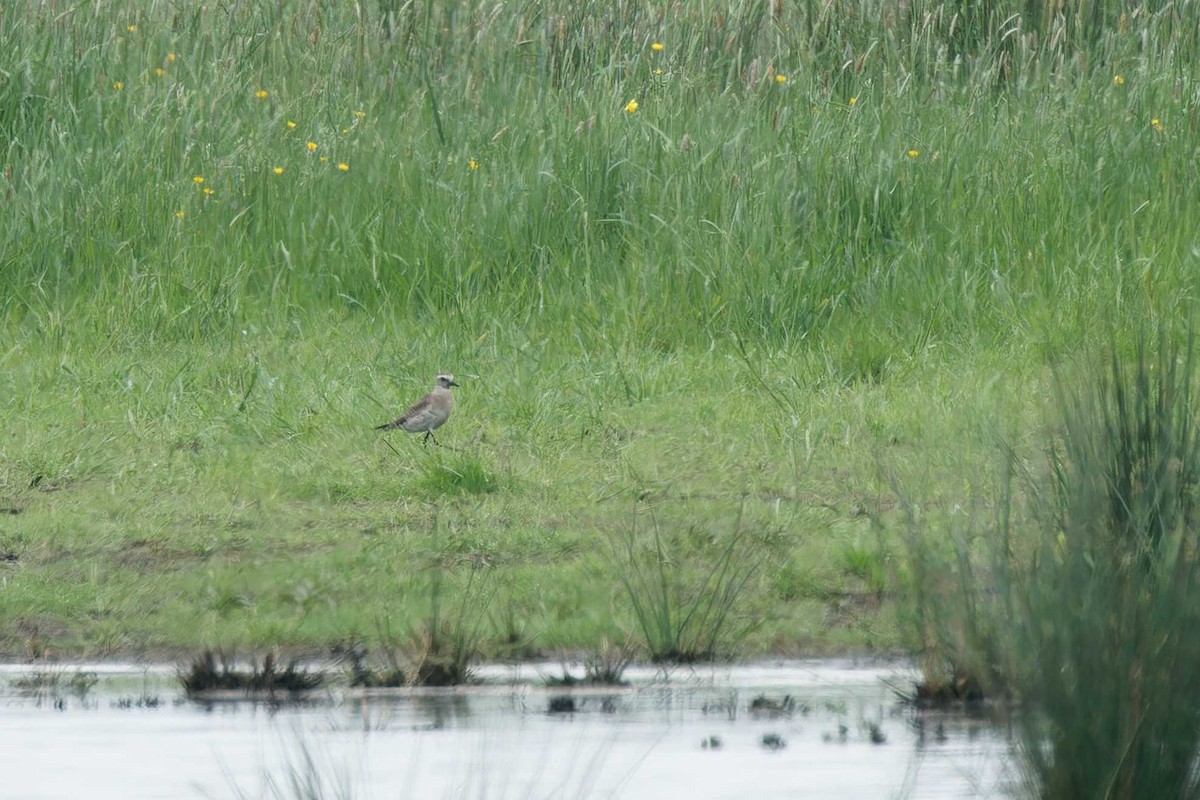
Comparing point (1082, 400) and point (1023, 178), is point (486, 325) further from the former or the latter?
point (1082, 400)

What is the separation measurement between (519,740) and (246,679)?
985mm

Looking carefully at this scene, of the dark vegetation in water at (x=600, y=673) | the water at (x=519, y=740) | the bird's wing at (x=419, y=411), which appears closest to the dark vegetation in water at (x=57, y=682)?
the water at (x=519, y=740)

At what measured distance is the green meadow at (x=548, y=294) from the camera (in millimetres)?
6168

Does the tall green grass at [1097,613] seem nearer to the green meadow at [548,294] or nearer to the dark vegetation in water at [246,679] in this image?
the green meadow at [548,294]

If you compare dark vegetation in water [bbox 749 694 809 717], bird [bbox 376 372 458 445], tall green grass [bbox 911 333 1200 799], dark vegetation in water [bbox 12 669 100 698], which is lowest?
dark vegetation in water [bbox 12 669 100 698]

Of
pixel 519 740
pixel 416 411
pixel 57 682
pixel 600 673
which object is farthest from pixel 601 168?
pixel 519 740

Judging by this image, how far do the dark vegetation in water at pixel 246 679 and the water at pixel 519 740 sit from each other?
9 cm

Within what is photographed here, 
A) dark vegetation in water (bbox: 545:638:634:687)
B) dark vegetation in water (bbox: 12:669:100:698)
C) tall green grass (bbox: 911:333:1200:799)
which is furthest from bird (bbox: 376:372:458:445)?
tall green grass (bbox: 911:333:1200:799)

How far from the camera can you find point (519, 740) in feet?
15.7

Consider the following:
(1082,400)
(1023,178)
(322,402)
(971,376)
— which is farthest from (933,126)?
(1082,400)

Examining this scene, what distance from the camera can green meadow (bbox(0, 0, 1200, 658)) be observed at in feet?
20.2

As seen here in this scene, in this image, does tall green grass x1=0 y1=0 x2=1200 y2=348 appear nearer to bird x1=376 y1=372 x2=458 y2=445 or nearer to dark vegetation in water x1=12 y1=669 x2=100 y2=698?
bird x1=376 y1=372 x2=458 y2=445

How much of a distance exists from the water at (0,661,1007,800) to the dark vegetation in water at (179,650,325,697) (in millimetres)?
87

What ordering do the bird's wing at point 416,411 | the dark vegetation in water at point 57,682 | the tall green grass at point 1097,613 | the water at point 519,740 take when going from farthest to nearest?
the bird's wing at point 416,411, the dark vegetation in water at point 57,682, the water at point 519,740, the tall green grass at point 1097,613
